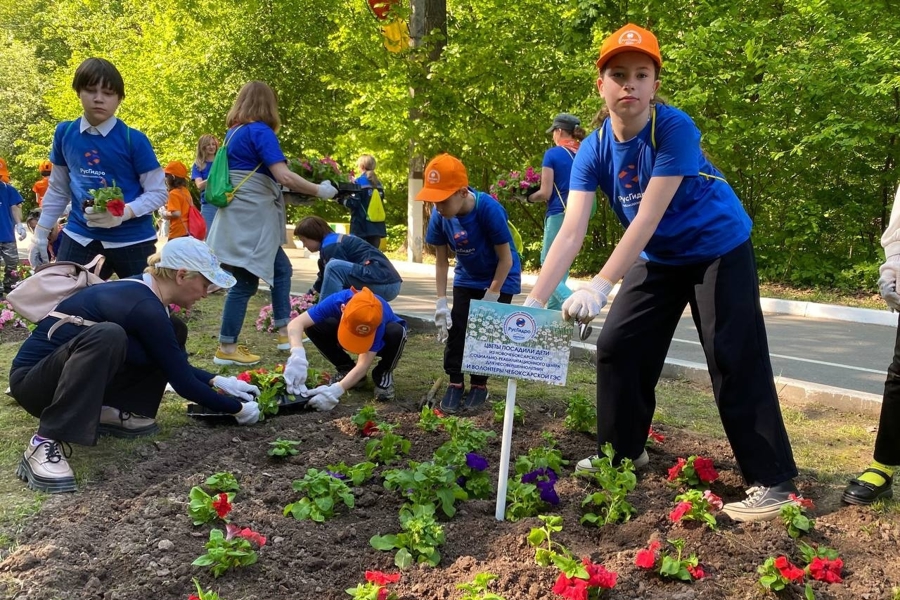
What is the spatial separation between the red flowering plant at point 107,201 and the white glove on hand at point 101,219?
2cm

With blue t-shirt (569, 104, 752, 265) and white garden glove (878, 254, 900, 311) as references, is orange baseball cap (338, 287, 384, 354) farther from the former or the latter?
white garden glove (878, 254, 900, 311)

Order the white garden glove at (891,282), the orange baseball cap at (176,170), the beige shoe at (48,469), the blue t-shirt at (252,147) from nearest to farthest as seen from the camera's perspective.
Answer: the white garden glove at (891,282), the beige shoe at (48,469), the blue t-shirt at (252,147), the orange baseball cap at (176,170)

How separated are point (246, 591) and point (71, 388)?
1.31 m

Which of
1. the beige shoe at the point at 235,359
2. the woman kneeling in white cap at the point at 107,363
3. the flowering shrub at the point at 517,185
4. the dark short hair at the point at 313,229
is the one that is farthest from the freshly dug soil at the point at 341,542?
the flowering shrub at the point at 517,185

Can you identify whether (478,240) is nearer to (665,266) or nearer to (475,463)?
(665,266)

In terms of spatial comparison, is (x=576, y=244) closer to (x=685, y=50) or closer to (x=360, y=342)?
(x=360, y=342)

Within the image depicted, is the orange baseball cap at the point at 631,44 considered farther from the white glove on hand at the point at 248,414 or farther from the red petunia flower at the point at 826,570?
the white glove on hand at the point at 248,414

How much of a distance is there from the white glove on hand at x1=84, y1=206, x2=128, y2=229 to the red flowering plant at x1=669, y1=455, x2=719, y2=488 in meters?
3.20

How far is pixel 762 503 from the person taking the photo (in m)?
2.83

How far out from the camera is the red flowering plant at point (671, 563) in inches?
92.9

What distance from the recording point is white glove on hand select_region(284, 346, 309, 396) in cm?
418

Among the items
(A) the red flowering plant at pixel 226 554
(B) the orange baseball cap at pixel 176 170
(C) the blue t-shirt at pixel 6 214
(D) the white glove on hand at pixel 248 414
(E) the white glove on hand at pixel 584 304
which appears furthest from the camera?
(C) the blue t-shirt at pixel 6 214

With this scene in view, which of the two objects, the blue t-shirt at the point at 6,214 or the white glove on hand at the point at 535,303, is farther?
the blue t-shirt at the point at 6,214

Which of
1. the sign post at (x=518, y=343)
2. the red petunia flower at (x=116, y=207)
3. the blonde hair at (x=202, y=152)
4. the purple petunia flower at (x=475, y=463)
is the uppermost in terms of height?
the blonde hair at (x=202, y=152)
